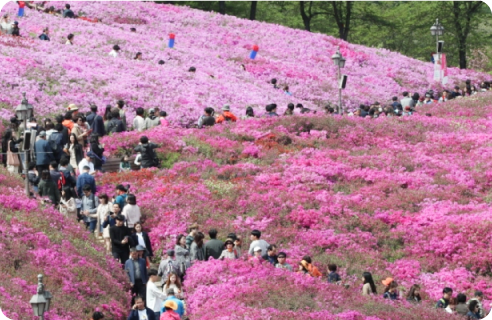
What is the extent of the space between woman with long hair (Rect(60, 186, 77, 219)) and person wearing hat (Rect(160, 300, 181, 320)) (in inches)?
286

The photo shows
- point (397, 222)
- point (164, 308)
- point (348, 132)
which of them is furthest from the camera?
point (348, 132)

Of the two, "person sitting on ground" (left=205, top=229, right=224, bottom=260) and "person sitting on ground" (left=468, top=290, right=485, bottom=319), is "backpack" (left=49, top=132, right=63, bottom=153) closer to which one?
"person sitting on ground" (left=205, top=229, right=224, bottom=260)

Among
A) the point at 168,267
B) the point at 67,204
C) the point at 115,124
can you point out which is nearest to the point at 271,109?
→ the point at 115,124

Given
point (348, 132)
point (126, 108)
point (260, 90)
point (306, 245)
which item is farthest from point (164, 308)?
point (260, 90)

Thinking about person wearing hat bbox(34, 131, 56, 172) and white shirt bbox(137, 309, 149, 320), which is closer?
white shirt bbox(137, 309, 149, 320)

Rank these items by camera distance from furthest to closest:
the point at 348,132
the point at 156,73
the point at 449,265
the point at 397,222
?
the point at 156,73 < the point at 348,132 < the point at 397,222 < the point at 449,265

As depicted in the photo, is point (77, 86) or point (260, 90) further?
point (260, 90)

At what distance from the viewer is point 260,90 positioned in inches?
1702

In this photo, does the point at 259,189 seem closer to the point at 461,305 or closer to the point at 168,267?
the point at 168,267

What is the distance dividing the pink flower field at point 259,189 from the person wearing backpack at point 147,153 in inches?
19.3

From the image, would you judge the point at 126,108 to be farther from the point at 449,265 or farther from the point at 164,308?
the point at 164,308

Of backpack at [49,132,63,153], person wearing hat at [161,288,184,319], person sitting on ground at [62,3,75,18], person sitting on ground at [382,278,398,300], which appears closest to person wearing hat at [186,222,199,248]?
person wearing hat at [161,288,184,319]

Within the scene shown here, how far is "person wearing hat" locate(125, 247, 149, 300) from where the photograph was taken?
20797 mm

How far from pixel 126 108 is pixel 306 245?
1494 centimetres
